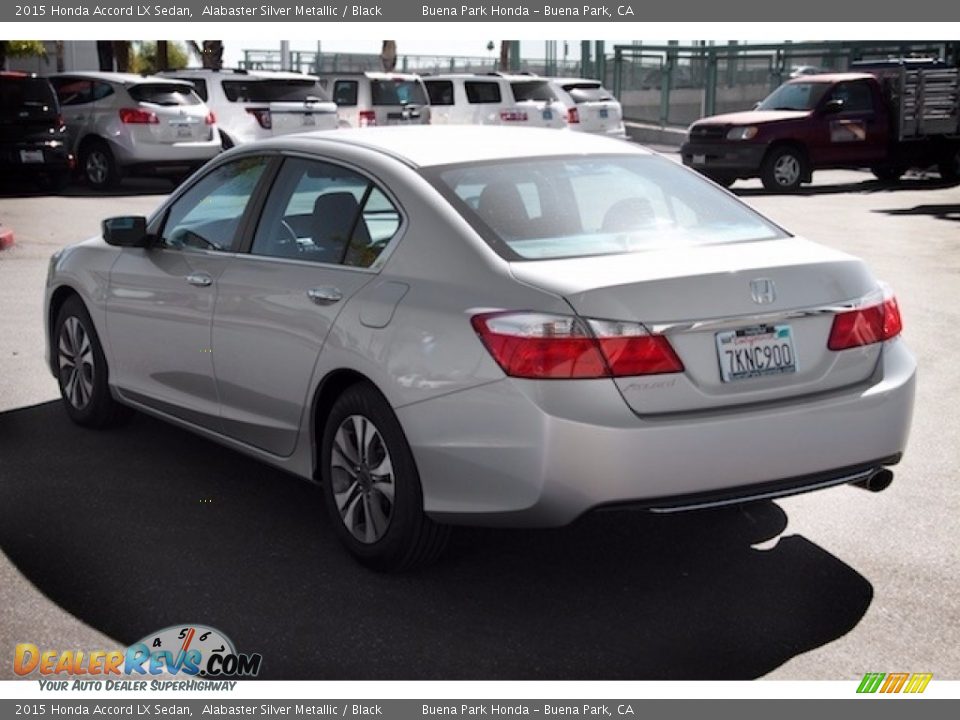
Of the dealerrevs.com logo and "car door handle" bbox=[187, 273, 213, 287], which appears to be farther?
"car door handle" bbox=[187, 273, 213, 287]

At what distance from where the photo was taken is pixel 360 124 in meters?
28.0

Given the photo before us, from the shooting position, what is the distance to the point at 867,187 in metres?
25.4

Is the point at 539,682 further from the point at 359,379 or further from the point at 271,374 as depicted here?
the point at 271,374

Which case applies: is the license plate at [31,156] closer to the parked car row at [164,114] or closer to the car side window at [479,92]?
the parked car row at [164,114]

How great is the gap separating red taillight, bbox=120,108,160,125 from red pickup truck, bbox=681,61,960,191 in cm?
834

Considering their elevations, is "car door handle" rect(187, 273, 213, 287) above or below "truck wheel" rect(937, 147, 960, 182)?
above

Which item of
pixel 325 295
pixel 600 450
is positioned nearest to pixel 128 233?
pixel 325 295

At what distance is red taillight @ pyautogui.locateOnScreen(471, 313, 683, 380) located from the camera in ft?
15.8

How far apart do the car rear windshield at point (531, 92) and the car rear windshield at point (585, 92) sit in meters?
0.41

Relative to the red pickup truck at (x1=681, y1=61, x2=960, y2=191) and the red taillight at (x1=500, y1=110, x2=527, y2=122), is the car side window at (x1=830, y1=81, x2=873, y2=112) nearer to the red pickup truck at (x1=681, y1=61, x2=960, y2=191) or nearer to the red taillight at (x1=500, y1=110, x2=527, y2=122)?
the red pickup truck at (x1=681, y1=61, x2=960, y2=191)

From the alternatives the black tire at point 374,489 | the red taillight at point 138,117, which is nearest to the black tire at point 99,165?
the red taillight at point 138,117

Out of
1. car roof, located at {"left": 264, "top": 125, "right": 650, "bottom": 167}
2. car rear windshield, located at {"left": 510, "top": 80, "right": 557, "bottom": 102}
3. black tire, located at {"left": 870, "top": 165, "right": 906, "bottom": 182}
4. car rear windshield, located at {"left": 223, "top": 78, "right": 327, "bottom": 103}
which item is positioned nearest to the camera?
car roof, located at {"left": 264, "top": 125, "right": 650, "bottom": 167}

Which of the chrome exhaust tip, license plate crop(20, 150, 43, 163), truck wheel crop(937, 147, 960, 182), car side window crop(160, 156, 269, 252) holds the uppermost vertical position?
car side window crop(160, 156, 269, 252)

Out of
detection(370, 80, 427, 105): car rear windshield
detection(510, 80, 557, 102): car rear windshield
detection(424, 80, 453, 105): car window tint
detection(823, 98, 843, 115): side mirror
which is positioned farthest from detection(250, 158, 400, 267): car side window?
detection(424, 80, 453, 105): car window tint
